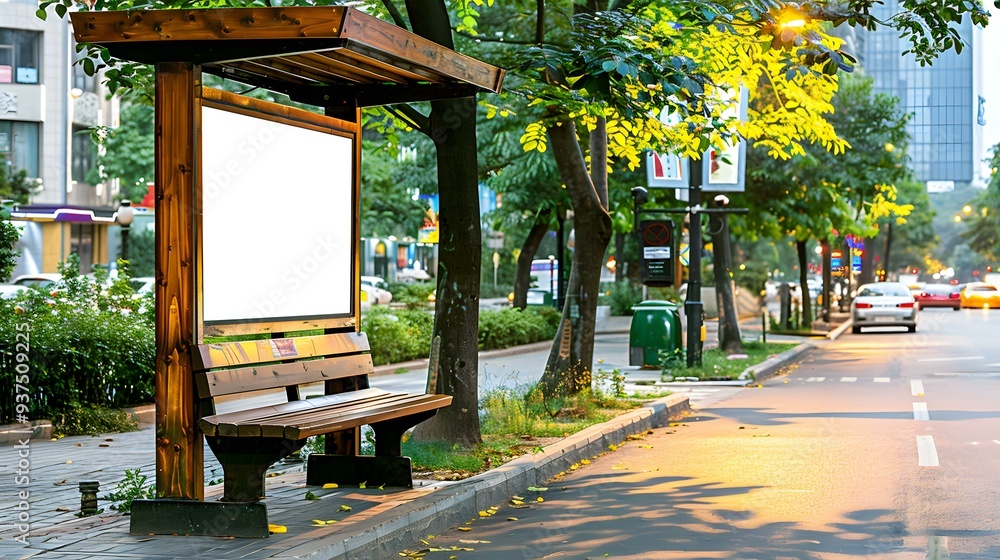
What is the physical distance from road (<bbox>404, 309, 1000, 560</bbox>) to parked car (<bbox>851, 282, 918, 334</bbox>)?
→ 23038 millimetres

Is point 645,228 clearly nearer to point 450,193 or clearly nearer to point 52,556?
point 450,193

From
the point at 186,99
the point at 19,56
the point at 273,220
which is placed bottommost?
the point at 273,220

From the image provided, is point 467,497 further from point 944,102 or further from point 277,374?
point 944,102

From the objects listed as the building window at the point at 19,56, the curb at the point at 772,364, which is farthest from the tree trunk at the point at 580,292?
the building window at the point at 19,56

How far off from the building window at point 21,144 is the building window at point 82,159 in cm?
307

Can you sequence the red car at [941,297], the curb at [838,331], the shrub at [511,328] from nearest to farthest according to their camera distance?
1. the shrub at [511,328]
2. the curb at [838,331]
3. the red car at [941,297]

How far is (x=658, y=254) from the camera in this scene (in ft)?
73.3

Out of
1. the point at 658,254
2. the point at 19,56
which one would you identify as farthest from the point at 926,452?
the point at 19,56

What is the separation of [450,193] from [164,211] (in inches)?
135

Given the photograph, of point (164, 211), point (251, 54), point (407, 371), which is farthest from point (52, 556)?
point (407, 371)

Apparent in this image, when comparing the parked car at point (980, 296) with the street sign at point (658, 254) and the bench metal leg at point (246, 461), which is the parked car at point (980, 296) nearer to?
the street sign at point (658, 254)

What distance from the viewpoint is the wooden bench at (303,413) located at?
23.7 feet

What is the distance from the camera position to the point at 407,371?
22.5m

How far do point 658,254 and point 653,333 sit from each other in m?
1.40
